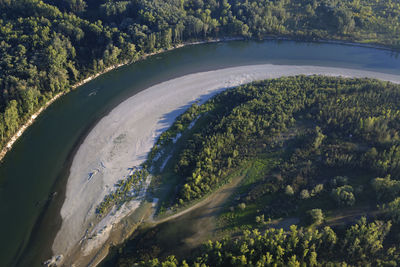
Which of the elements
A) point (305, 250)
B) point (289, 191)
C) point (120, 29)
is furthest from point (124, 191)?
point (120, 29)

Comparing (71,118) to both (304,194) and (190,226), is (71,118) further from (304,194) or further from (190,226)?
(304,194)

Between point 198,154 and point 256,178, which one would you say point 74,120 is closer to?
point 198,154

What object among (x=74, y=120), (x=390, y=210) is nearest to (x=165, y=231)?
(x=390, y=210)

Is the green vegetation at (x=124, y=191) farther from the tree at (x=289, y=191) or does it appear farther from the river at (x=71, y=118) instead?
the tree at (x=289, y=191)

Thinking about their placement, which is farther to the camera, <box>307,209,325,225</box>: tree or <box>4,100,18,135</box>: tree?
<box>4,100,18,135</box>: tree

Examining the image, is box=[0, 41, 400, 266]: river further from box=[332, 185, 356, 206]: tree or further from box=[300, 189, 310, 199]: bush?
box=[332, 185, 356, 206]: tree

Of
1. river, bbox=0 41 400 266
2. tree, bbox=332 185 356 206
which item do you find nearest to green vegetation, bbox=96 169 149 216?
river, bbox=0 41 400 266

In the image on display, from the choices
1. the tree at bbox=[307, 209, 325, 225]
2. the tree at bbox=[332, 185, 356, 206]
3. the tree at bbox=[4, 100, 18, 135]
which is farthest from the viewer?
the tree at bbox=[4, 100, 18, 135]
